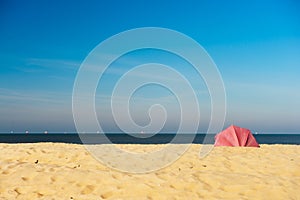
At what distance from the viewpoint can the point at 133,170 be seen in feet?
29.6

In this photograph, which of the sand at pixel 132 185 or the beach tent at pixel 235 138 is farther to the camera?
the beach tent at pixel 235 138

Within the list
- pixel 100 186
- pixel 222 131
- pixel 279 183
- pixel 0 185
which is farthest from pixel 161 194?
pixel 222 131

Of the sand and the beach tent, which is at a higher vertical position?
the beach tent

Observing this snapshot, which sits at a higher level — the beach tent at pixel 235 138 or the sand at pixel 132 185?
the beach tent at pixel 235 138

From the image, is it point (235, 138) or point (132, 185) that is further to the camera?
point (235, 138)

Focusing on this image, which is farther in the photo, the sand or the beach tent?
the beach tent

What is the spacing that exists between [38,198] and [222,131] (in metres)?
13.5

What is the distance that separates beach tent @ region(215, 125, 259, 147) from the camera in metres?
17.4

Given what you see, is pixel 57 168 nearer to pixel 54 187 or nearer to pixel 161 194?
pixel 54 187

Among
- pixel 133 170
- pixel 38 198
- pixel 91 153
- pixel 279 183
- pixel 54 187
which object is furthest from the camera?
pixel 91 153

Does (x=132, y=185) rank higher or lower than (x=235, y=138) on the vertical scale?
lower

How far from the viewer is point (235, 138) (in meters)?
17.4

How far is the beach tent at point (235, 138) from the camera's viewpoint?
17422 mm

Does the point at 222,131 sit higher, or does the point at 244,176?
the point at 222,131
